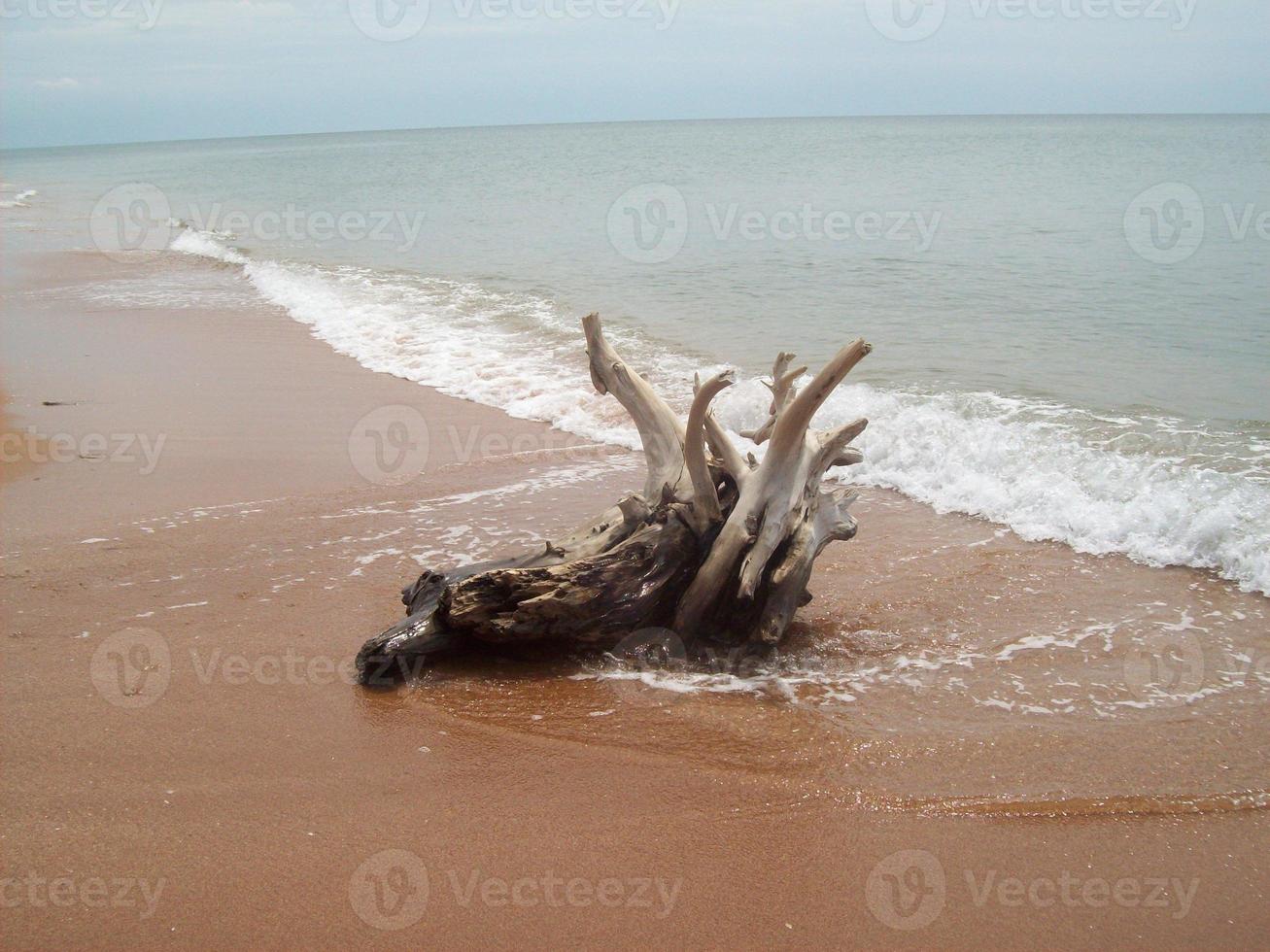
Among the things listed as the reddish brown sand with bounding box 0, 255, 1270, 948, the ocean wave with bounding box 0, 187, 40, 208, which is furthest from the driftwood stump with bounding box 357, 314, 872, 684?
the ocean wave with bounding box 0, 187, 40, 208

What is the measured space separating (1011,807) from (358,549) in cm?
439

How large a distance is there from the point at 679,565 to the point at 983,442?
4.34 meters

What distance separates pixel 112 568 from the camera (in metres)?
6.57

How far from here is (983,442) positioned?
8.84m

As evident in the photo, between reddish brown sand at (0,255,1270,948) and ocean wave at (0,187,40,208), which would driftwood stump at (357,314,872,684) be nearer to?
reddish brown sand at (0,255,1270,948)

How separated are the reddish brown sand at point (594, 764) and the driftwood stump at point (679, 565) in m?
0.28

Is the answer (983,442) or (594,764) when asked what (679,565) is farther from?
(983,442)

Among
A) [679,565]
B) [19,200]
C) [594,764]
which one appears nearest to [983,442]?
[679,565]

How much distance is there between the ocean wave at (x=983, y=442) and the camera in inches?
280

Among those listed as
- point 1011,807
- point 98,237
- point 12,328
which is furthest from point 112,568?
point 98,237

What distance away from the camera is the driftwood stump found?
203 inches

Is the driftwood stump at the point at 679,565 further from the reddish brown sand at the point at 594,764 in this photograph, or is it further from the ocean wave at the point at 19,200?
the ocean wave at the point at 19,200

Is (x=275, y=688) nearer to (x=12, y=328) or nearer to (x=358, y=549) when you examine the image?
(x=358, y=549)

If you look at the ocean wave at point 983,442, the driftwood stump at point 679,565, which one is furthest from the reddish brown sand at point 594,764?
the ocean wave at point 983,442
